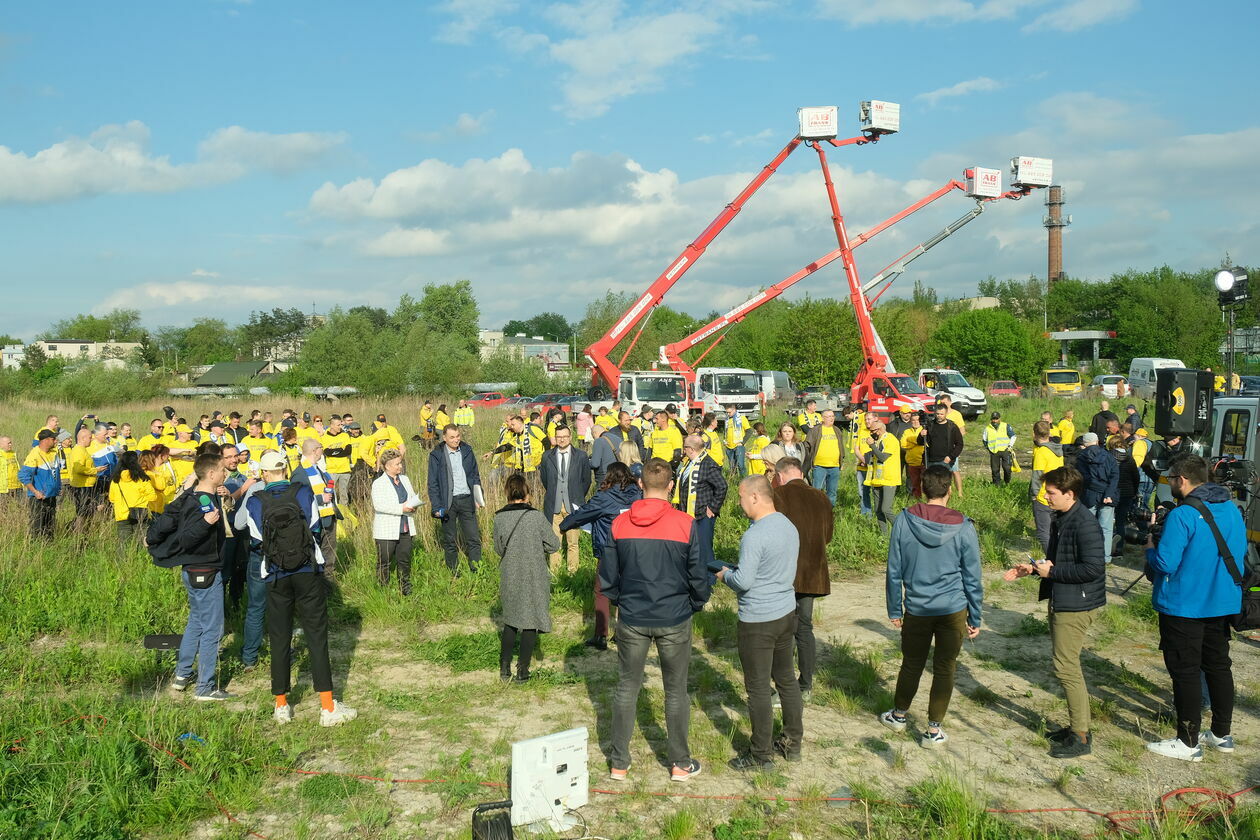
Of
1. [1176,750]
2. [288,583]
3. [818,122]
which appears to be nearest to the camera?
[1176,750]

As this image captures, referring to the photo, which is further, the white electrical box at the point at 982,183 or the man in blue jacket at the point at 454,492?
the white electrical box at the point at 982,183

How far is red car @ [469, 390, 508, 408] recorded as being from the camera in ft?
125

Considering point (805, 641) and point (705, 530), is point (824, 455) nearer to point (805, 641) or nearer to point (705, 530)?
point (705, 530)

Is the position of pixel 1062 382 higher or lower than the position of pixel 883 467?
higher

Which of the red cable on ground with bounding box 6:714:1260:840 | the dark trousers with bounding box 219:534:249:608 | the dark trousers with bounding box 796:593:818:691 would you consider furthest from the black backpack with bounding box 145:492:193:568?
the dark trousers with bounding box 796:593:818:691

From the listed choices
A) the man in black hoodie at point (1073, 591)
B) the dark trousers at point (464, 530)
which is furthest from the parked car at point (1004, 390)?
the man in black hoodie at point (1073, 591)

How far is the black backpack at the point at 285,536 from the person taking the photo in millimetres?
5352

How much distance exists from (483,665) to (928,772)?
338 cm

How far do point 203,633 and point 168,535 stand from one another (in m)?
0.72

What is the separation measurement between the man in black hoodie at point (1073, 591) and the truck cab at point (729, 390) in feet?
74.5

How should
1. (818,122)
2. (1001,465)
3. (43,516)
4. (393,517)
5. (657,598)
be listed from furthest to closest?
(818,122) → (1001,465) → (43,516) → (393,517) → (657,598)

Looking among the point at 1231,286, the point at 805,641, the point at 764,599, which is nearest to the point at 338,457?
the point at 805,641

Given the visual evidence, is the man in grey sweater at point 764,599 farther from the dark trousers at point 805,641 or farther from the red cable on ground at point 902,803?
the dark trousers at point 805,641

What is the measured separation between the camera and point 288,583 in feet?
18.2
